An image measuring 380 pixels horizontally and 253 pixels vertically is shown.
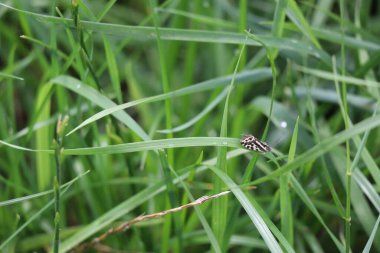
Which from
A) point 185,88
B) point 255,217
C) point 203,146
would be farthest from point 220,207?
point 203,146

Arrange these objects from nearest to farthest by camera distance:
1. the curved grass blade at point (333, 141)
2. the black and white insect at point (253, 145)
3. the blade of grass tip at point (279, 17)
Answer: the curved grass blade at point (333, 141), the black and white insect at point (253, 145), the blade of grass tip at point (279, 17)

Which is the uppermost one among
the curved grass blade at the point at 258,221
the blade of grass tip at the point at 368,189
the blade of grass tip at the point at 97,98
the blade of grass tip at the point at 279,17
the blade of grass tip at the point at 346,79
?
the blade of grass tip at the point at 279,17

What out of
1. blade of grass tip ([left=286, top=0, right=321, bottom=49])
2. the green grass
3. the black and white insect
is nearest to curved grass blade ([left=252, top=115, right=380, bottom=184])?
the green grass

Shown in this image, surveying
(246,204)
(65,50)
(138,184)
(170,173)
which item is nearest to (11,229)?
(138,184)

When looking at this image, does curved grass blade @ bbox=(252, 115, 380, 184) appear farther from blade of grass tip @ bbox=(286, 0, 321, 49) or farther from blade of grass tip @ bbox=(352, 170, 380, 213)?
blade of grass tip @ bbox=(286, 0, 321, 49)

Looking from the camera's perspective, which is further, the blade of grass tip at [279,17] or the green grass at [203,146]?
the blade of grass tip at [279,17]

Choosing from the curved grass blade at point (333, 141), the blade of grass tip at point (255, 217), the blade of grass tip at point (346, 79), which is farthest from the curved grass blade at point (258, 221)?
the blade of grass tip at point (346, 79)

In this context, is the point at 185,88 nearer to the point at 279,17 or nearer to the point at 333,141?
the point at 279,17

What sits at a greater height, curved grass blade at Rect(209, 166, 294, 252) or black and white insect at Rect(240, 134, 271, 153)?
black and white insect at Rect(240, 134, 271, 153)

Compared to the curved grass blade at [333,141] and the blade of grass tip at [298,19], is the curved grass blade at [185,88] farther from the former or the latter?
the curved grass blade at [333,141]
